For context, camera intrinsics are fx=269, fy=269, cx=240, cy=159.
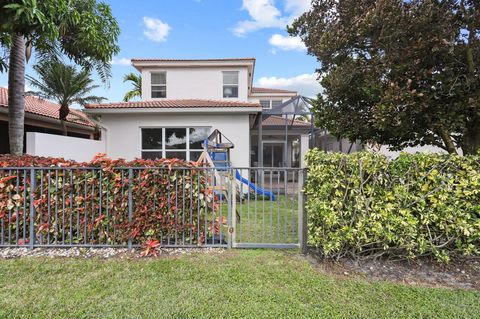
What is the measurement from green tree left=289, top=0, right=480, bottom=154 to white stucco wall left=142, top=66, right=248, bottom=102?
9498mm

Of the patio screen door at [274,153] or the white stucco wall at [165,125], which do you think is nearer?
the white stucco wall at [165,125]

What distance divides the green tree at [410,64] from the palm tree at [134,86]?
22802 millimetres

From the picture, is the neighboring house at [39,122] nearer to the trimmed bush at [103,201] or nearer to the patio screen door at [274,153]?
the trimmed bush at [103,201]

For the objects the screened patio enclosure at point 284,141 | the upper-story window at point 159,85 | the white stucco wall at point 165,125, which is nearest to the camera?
the white stucco wall at point 165,125

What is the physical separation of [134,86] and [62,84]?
43.3 feet

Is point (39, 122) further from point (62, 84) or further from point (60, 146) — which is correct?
point (60, 146)

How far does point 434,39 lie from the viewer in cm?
379

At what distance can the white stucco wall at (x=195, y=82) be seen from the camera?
1399 cm

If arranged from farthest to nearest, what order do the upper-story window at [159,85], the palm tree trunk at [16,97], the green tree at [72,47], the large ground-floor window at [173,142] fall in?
the upper-story window at [159,85]
the large ground-floor window at [173,142]
the palm tree trunk at [16,97]
the green tree at [72,47]

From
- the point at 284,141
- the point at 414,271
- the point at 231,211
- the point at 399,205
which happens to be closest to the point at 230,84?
the point at 284,141

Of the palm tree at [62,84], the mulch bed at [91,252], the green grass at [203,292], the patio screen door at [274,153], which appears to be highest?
the palm tree at [62,84]

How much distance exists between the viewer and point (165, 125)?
11.6 m

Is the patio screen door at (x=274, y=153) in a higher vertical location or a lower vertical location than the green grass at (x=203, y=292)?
higher

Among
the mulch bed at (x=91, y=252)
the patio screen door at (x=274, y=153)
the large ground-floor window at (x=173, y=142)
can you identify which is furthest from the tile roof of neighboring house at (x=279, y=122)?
the mulch bed at (x=91, y=252)
